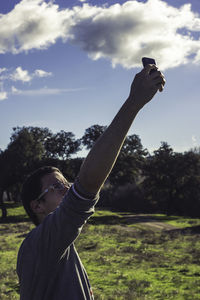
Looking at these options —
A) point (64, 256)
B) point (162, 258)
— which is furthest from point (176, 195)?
point (64, 256)

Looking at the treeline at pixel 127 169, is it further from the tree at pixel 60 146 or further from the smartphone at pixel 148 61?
the smartphone at pixel 148 61

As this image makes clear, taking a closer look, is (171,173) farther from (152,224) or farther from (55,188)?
(55,188)

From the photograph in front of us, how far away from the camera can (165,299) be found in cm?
732

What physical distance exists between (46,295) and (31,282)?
12cm

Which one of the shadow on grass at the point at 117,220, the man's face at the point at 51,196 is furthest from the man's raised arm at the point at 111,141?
the shadow on grass at the point at 117,220

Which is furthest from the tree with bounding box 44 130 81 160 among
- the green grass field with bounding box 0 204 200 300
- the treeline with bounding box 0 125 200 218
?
the green grass field with bounding box 0 204 200 300

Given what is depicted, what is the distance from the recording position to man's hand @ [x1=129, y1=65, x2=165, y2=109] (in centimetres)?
157

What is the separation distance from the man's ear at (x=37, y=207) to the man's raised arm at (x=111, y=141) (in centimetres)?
77

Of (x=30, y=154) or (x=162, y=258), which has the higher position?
(x=30, y=154)

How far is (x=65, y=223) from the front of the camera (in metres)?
1.62

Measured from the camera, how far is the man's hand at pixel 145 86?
1.57m

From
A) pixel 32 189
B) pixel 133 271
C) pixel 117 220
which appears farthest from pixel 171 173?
pixel 32 189

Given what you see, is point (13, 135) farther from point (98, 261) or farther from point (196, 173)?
point (98, 261)

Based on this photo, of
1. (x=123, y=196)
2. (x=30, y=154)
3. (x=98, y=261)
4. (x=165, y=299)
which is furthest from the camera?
(x=123, y=196)
